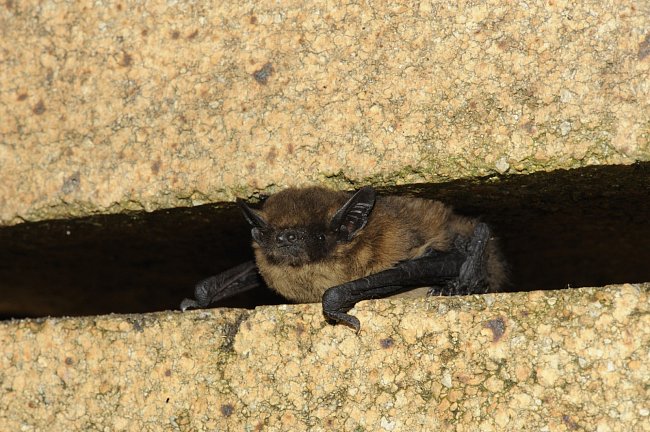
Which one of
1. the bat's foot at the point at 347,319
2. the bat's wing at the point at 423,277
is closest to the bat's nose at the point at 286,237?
the bat's wing at the point at 423,277

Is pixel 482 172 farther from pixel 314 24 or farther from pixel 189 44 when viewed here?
pixel 189 44

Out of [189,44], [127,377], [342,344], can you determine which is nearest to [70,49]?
[189,44]

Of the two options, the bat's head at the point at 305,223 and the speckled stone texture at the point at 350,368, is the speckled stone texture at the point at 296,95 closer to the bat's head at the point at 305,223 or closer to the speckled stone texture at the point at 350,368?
the bat's head at the point at 305,223

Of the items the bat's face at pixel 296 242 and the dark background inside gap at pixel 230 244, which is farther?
the bat's face at pixel 296 242

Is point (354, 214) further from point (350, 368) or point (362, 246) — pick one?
point (350, 368)

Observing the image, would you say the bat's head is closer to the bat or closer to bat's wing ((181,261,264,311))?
the bat

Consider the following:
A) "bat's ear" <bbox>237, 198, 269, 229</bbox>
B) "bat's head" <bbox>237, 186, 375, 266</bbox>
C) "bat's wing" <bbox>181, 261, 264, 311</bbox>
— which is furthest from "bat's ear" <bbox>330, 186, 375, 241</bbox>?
"bat's wing" <bbox>181, 261, 264, 311</bbox>
